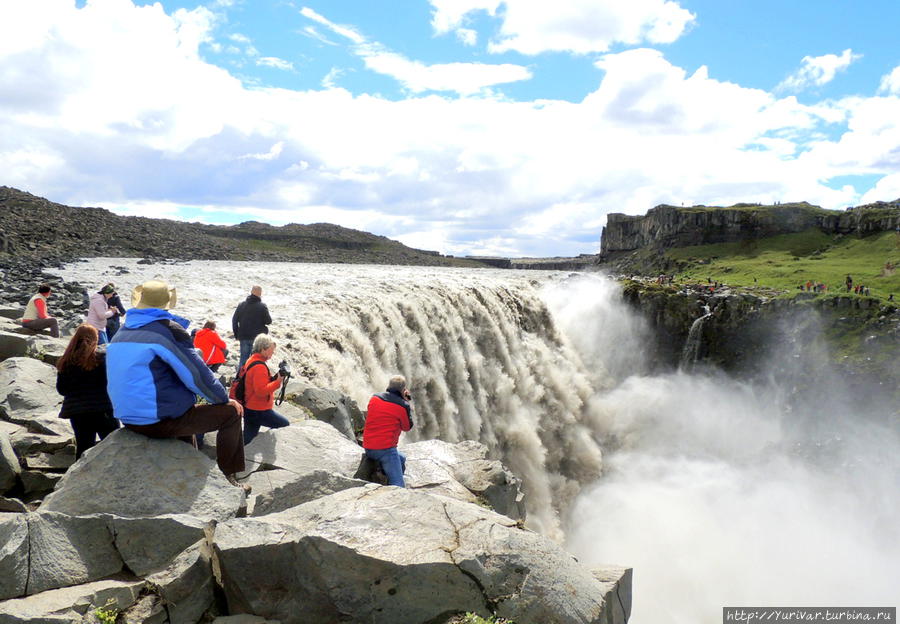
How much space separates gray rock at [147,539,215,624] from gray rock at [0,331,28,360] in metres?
10.5

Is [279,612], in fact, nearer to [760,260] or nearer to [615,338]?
[615,338]

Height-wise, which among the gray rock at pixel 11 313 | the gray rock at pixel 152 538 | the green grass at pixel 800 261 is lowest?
the gray rock at pixel 152 538

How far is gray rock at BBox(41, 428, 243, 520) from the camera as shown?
580 cm

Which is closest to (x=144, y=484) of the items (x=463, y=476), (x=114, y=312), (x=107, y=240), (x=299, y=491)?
(x=299, y=491)

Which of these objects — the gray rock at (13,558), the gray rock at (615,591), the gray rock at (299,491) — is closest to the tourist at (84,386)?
the gray rock at (299,491)

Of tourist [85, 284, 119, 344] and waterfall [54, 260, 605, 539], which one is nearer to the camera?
tourist [85, 284, 119, 344]

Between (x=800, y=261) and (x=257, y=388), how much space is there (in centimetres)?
10281

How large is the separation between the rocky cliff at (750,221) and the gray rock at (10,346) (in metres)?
117

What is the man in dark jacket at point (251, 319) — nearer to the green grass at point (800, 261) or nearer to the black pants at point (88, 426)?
the black pants at point (88, 426)

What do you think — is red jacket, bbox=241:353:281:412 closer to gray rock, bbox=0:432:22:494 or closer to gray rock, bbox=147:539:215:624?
gray rock, bbox=0:432:22:494

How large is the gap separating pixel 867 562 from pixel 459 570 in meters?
32.7

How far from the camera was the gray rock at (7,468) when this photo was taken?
729 centimetres

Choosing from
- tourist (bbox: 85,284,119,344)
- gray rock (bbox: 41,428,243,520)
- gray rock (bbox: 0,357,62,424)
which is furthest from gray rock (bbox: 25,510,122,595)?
tourist (bbox: 85,284,119,344)

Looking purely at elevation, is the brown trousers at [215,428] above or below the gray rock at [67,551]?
above
